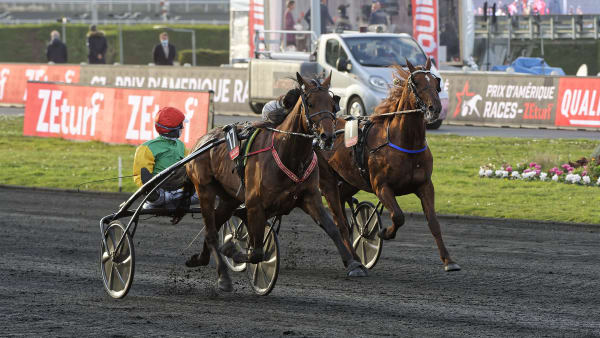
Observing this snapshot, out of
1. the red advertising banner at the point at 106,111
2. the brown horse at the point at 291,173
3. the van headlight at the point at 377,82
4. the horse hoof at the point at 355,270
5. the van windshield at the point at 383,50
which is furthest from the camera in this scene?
the van windshield at the point at 383,50

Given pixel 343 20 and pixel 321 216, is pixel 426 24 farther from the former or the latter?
pixel 321 216

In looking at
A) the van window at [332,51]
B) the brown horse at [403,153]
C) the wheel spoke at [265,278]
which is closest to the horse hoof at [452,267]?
the brown horse at [403,153]

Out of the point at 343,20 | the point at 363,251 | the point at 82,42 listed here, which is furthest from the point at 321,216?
the point at 82,42

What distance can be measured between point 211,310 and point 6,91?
2700 cm

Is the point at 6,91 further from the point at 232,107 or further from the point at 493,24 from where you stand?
the point at 493,24

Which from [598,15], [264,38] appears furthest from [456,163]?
[598,15]

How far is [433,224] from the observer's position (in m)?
9.67

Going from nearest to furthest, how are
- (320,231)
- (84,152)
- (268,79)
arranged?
(320,231)
(84,152)
(268,79)

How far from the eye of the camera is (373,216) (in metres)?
10.4

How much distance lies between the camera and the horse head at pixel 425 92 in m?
9.58

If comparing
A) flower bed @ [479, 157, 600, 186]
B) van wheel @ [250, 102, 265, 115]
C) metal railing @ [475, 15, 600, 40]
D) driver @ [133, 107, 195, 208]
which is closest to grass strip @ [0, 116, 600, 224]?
flower bed @ [479, 157, 600, 186]

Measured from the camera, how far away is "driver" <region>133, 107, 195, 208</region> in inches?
375

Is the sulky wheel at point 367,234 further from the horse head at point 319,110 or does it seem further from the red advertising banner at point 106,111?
the red advertising banner at point 106,111

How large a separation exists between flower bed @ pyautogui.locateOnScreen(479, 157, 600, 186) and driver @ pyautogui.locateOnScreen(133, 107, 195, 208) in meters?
8.39
